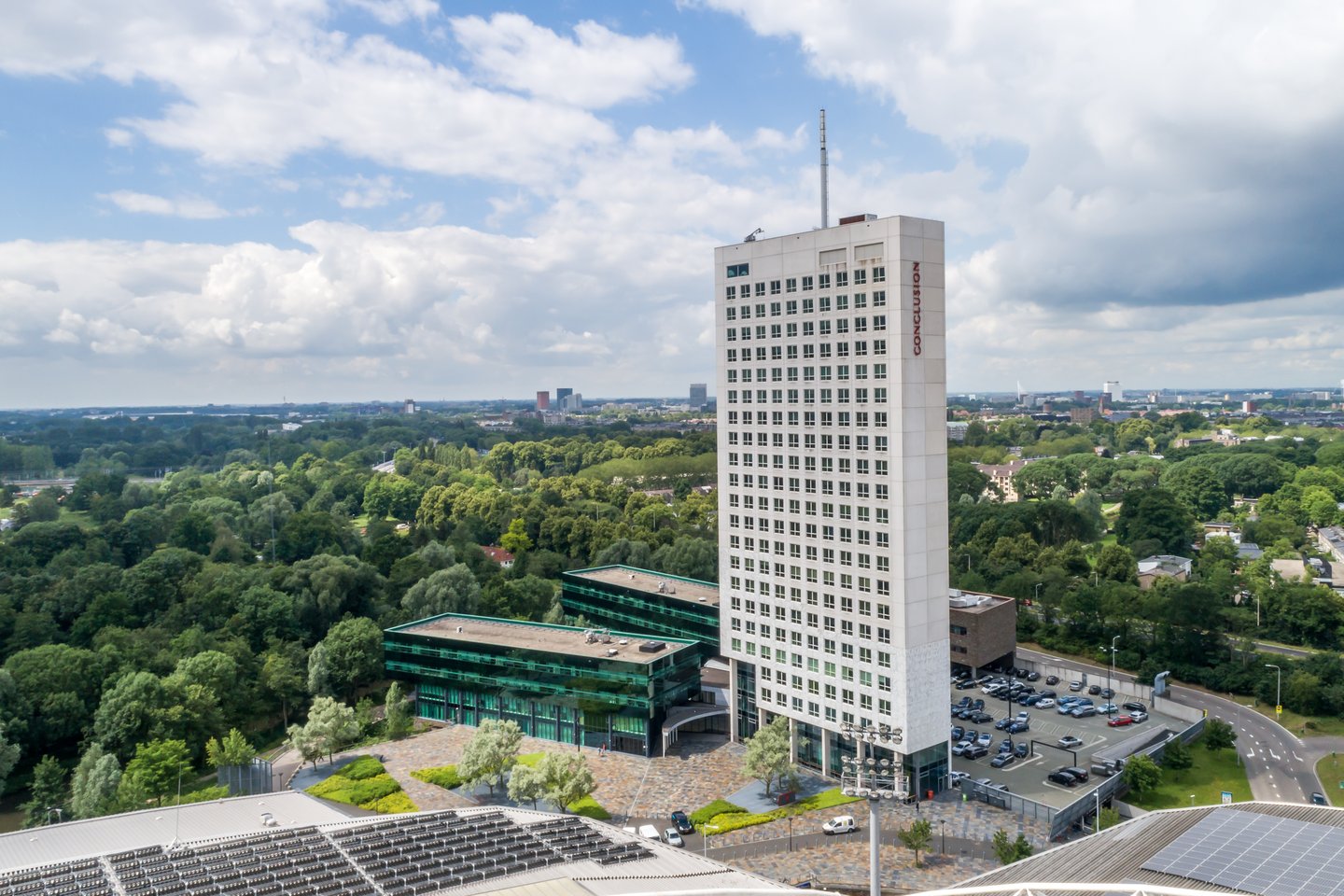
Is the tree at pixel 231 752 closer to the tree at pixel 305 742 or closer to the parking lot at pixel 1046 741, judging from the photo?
the tree at pixel 305 742

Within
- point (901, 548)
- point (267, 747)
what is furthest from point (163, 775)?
point (901, 548)

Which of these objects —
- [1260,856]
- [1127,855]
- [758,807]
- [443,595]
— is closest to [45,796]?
[443,595]

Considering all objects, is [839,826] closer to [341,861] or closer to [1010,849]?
[1010,849]

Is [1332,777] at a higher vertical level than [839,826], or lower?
lower

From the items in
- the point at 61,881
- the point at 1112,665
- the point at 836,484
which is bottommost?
the point at 1112,665

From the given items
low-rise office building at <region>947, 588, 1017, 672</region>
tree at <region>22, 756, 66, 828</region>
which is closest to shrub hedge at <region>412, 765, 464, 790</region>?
tree at <region>22, 756, 66, 828</region>
